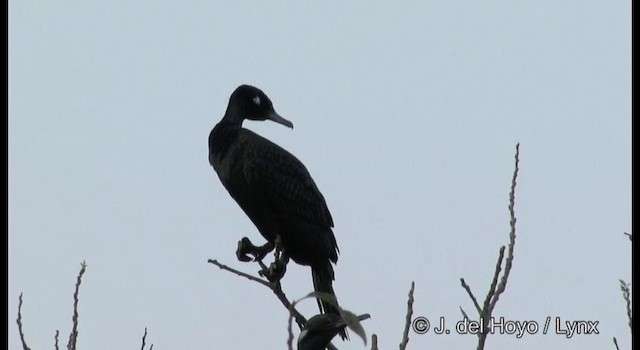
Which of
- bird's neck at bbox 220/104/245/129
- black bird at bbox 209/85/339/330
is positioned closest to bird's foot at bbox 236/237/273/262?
black bird at bbox 209/85/339/330

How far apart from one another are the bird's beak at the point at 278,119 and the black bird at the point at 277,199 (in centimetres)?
40

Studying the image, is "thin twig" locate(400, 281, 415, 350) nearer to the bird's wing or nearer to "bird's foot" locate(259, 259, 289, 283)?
"bird's foot" locate(259, 259, 289, 283)

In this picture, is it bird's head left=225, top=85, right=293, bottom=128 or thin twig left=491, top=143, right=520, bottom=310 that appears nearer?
thin twig left=491, top=143, right=520, bottom=310

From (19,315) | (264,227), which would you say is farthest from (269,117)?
(19,315)

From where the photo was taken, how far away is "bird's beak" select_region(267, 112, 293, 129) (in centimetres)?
721

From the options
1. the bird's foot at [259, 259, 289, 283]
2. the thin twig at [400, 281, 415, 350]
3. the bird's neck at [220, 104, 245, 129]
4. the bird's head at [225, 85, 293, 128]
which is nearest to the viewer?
the thin twig at [400, 281, 415, 350]

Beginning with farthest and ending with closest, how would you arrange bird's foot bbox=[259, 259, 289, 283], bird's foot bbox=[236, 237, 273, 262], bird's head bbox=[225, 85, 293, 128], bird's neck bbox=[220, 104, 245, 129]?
bird's head bbox=[225, 85, 293, 128] → bird's neck bbox=[220, 104, 245, 129] → bird's foot bbox=[236, 237, 273, 262] → bird's foot bbox=[259, 259, 289, 283]

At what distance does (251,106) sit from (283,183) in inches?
30.7

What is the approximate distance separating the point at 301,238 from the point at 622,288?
118 inches

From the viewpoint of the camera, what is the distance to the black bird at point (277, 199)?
6.57 m

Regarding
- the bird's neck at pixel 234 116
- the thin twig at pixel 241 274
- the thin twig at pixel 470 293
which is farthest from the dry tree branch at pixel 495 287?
the bird's neck at pixel 234 116

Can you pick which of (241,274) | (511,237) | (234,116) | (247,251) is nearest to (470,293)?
(511,237)

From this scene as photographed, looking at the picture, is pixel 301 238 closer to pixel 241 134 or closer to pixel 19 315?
pixel 241 134

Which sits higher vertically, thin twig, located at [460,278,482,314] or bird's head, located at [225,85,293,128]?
bird's head, located at [225,85,293,128]
